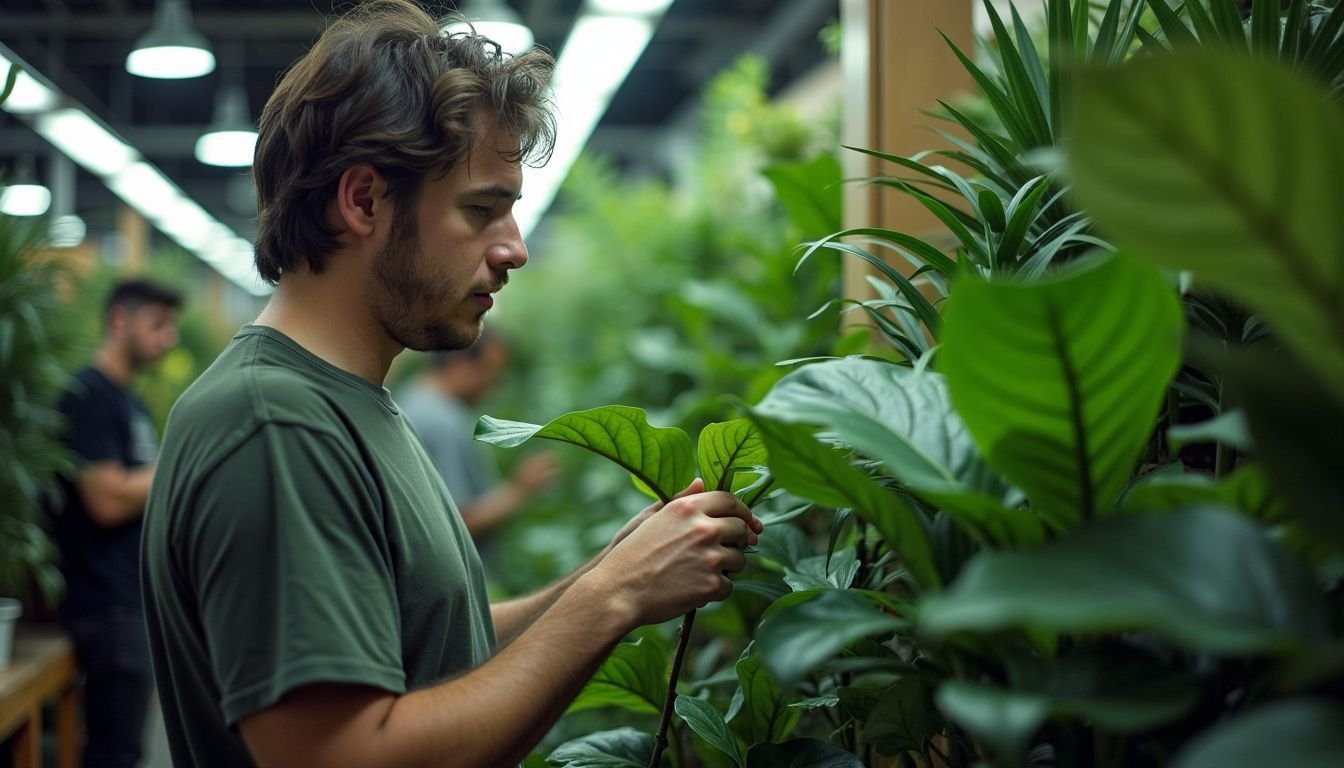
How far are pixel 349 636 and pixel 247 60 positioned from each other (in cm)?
920

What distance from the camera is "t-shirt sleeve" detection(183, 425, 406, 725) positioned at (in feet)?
3.31

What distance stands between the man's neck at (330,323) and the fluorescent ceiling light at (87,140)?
6.32 metres

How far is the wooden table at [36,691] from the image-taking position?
2.92 meters

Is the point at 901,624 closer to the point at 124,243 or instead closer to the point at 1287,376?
the point at 1287,376

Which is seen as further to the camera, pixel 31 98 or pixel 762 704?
pixel 31 98

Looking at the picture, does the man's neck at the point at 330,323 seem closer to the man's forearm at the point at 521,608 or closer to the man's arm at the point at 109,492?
the man's forearm at the point at 521,608

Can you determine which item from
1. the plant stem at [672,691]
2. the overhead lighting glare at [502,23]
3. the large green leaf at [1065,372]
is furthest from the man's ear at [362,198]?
the overhead lighting glare at [502,23]

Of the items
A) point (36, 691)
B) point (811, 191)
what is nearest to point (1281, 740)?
point (811, 191)

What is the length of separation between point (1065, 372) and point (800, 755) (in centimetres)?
58

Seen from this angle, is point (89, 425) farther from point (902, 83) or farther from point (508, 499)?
point (902, 83)

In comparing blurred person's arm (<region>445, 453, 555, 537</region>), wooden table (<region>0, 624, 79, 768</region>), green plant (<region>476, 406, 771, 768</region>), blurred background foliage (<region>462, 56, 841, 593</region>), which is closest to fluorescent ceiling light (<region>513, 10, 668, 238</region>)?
blurred background foliage (<region>462, 56, 841, 593</region>)

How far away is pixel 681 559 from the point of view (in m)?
1.13

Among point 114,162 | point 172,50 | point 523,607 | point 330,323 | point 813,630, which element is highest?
point 172,50

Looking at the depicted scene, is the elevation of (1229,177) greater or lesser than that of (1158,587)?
greater
